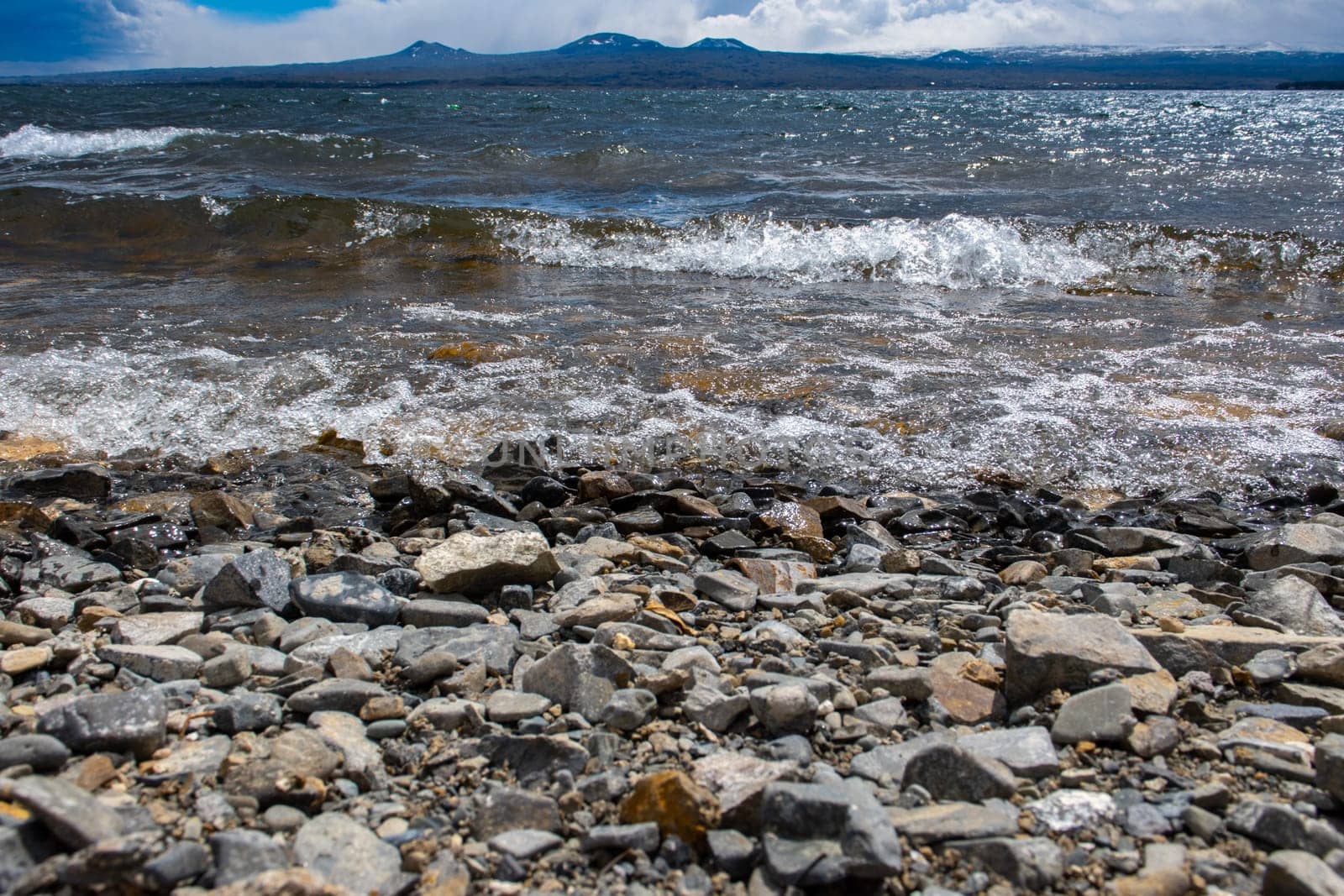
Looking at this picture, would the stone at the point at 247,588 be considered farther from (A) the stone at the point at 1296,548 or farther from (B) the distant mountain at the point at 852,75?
(B) the distant mountain at the point at 852,75

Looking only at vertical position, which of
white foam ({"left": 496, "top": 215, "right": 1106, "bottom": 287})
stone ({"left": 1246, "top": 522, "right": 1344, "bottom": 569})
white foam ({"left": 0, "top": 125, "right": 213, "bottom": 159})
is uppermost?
white foam ({"left": 0, "top": 125, "right": 213, "bottom": 159})

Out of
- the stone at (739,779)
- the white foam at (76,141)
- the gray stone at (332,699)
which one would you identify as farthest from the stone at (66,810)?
the white foam at (76,141)

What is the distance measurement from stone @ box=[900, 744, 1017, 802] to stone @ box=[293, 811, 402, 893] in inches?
39.1

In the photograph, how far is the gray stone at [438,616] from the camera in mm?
2795

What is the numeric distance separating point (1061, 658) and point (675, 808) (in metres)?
1.08

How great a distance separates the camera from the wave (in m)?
10.7

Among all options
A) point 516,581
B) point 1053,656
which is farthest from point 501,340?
point 1053,656

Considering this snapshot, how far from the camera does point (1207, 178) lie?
17844 mm

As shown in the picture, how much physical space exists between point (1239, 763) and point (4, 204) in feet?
51.2

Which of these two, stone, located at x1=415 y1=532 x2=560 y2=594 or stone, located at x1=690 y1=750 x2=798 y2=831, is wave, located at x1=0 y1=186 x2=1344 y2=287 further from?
stone, located at x1=690 y1=750 x2=798 y2=831

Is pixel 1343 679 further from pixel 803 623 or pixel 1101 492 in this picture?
pixel 1101 492

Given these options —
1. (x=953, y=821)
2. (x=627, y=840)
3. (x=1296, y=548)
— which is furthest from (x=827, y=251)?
(x=627, y=840)

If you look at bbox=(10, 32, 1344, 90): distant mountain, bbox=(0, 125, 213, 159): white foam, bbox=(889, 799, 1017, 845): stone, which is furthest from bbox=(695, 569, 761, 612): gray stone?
bbox=(10, 32, 1344, 90): distant mountain

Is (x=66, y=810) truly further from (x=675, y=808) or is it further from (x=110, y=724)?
(x=675, y=808)
